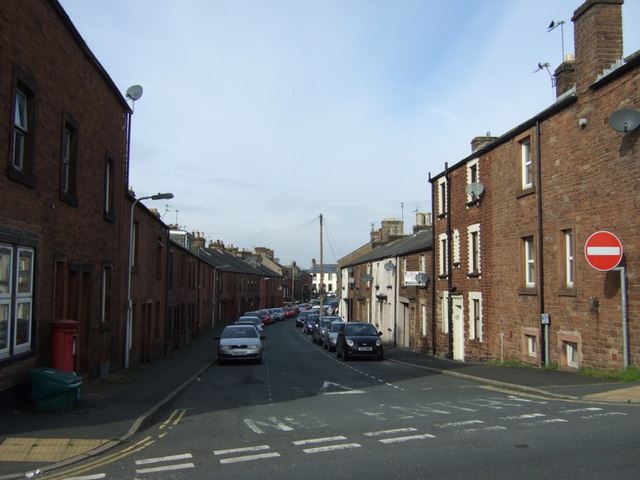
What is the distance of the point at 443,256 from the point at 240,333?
961 centimetres

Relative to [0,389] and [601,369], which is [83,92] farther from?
[601,369]

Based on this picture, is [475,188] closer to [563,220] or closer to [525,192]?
[525,192]

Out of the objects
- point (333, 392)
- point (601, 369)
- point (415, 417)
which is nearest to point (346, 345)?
point (333, 392)

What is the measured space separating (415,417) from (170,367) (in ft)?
42.7

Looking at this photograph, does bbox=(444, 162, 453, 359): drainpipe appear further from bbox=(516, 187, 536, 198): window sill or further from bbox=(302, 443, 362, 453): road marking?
bbox=(302, 443, 362, 453): road marking

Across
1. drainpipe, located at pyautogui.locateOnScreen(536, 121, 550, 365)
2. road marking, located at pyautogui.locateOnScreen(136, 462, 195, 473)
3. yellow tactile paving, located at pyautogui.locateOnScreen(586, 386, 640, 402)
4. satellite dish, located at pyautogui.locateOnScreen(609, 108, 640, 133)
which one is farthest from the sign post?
road marking, located at pyautogui.locateOnScreen(136, 462, 195, 473)

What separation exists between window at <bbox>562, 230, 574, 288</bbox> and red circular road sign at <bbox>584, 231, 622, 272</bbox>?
2.84m

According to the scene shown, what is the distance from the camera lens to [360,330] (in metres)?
25.5

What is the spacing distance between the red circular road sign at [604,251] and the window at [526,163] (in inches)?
211

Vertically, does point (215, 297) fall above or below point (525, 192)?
below

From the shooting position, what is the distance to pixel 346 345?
79.6ft

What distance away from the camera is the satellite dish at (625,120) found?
1203cm

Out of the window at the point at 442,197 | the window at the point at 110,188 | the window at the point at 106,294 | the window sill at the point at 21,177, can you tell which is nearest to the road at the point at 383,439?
the window at the point at 106,294

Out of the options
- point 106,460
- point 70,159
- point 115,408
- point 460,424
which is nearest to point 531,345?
point 460,424
